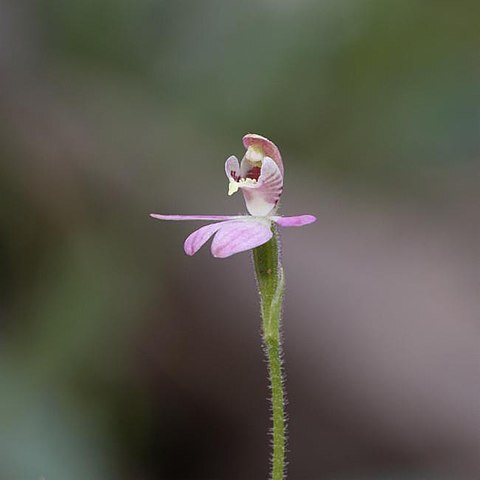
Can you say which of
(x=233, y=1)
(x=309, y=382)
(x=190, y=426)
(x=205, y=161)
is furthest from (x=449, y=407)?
(x=233, y=1)

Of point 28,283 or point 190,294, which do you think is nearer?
point 28,283

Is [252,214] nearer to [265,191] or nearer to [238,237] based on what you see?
[265,191]

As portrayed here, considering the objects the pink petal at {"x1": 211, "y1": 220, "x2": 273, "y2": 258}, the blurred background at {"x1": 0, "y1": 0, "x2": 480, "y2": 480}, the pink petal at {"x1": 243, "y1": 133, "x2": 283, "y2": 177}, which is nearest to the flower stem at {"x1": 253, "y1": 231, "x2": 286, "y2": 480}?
the pink petal at {"x1": 211, "y1": 220, "x2": 273, "y2": 258}

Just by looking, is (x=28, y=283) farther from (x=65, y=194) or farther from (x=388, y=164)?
(x=388, y=164)

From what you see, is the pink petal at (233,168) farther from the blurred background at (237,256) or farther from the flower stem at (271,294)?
the blurred background at (237,256)

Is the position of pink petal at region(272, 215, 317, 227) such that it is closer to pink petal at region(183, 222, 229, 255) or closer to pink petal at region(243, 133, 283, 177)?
pink petal at region(183, 222, 229, 255)

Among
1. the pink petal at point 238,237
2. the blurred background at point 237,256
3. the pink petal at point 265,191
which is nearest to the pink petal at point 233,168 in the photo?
the pink petal at point 265,191
